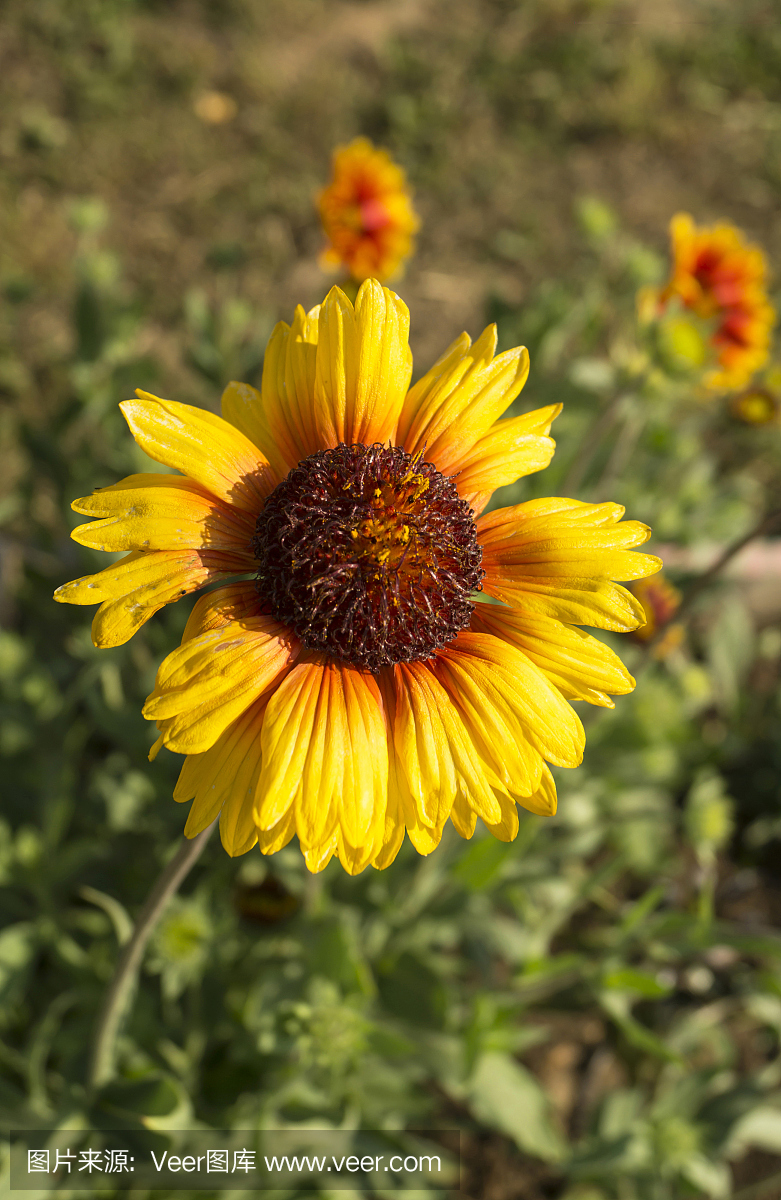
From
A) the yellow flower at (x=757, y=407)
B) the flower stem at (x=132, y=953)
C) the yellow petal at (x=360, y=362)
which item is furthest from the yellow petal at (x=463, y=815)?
the yellow flower at (x=757, y=407)

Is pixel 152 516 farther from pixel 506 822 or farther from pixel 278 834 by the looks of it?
pixel 506 822

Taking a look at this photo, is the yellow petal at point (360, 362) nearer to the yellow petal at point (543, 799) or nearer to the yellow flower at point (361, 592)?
the yellow flower at point (361, 592)

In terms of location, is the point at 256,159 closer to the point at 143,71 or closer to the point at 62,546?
the point at 143,71

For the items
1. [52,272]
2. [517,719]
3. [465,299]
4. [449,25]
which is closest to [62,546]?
[52,272]

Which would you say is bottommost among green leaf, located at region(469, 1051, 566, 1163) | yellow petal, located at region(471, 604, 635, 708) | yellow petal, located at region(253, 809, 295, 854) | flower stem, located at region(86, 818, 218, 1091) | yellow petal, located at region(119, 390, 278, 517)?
green leaf, located at region(469, 1051, 566, 1163)

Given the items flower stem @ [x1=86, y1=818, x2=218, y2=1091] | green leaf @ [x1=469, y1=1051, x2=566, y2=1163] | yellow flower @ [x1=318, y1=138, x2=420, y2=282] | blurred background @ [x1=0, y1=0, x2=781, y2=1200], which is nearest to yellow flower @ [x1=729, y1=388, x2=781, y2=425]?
blurred background @ [x1=0, y1=0, x2=781, y2=1200]

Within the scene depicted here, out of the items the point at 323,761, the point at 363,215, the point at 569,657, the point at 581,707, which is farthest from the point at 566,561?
the point at 363,215

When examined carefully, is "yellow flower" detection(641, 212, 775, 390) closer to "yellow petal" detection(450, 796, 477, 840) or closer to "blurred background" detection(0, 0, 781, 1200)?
"blurred background" detection(0, 0, 781, 1200)
